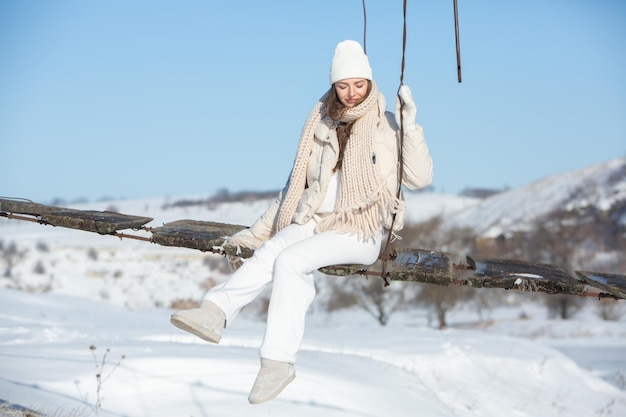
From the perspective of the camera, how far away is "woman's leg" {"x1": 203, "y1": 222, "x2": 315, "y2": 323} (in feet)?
12.4

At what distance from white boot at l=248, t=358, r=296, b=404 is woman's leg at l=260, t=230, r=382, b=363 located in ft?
0.11

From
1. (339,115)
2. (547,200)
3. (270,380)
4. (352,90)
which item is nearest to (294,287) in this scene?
(270,380)

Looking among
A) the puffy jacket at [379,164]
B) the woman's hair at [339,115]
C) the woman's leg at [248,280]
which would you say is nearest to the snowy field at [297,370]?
the woman's leg at [248,280]

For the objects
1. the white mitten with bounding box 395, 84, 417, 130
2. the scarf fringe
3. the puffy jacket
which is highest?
the white mitten with bounding box 395, 84, 417, 130

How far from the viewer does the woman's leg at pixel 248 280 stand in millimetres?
3770

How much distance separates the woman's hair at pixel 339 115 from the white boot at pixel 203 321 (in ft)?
3.93

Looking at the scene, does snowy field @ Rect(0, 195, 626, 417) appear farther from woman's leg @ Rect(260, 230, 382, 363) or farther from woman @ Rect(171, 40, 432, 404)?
woman's leg @ Rect(260, 230, 382, 363)

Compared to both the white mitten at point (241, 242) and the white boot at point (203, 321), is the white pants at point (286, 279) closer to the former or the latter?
the white boot at point (203, 321)

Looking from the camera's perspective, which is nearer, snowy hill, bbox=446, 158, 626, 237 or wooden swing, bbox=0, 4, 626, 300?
wooden swing, bbox=0, 4, 626, 300

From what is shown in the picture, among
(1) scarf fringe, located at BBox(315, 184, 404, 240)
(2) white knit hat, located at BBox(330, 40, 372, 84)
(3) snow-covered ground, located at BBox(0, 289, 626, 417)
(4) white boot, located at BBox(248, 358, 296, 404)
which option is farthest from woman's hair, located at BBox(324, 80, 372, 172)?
(3) snow-covered ground, located at BBox(0, 289, 626, 417)

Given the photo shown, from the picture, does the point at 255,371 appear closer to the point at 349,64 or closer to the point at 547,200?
the point at 349,64

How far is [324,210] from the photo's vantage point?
169 inches

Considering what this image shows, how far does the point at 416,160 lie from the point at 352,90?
564 mm

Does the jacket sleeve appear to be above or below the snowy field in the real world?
above
